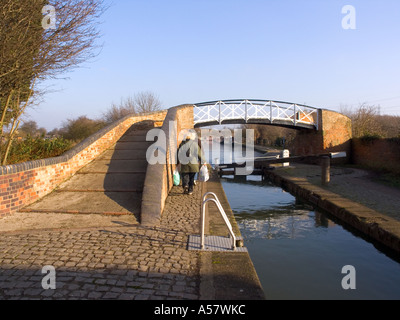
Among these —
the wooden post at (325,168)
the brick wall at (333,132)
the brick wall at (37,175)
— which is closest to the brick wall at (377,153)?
the brick wall at (333,132)

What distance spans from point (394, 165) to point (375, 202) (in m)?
6.83

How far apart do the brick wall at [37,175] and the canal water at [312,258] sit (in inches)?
180

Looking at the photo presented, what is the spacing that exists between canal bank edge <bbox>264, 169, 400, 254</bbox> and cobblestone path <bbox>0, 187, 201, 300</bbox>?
4.03m

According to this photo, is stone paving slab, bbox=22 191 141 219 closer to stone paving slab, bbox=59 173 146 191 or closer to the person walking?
stone paving slab, bbox=59 173 146 191

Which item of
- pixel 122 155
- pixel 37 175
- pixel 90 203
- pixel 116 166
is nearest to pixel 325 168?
pixel 122 155

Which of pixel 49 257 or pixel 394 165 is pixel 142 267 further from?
pixel 394 165

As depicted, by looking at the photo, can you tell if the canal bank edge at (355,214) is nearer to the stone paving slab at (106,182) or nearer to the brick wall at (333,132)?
the stone paving slab at (106,182)

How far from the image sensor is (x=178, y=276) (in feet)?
11.6

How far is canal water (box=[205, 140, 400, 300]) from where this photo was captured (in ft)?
15.9

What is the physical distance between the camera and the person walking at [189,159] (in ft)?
24.7

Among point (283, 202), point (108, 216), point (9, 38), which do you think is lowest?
point (283, 202)

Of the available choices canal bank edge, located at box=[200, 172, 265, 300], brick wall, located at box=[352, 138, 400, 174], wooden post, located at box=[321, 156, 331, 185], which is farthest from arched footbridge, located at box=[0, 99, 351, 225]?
brick wall, located at box=[352, 138, 400, 174]

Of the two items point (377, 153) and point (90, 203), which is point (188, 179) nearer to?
point (90, 203)
